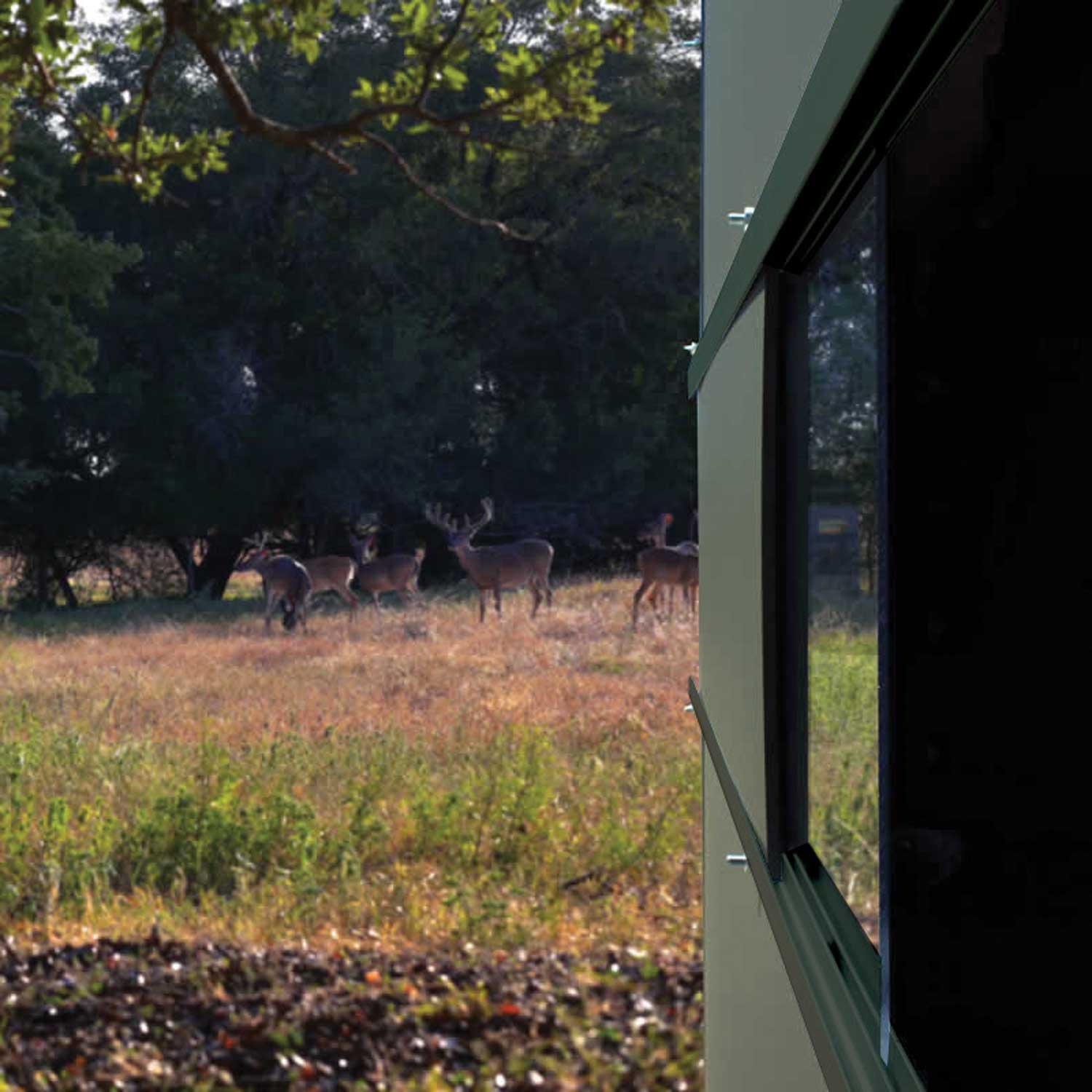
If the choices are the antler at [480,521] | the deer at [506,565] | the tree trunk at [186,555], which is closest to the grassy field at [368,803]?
the deer at [506,565]

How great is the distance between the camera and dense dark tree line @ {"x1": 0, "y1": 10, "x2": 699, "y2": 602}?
20422 mm

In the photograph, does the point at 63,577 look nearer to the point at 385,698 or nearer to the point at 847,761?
the point at 385,698

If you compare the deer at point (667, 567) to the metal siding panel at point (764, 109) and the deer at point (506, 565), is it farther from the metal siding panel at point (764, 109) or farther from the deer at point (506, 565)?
the metal siding panel at point (764, 109)

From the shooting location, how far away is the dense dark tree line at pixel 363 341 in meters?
20.4

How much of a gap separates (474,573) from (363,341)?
626 centimetres

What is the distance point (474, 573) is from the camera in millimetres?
16453

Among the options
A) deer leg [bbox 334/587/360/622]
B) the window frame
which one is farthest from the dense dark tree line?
the window frame

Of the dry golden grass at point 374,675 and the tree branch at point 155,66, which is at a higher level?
the tree branch at point 155,66

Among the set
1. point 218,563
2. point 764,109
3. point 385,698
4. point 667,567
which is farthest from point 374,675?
point 218,563

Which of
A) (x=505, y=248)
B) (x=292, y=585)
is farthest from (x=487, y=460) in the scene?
(x=292, y=585)

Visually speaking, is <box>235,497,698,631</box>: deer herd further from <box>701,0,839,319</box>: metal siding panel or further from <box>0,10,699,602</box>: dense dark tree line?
<box>701,0,839,319</box>: metal siding panel

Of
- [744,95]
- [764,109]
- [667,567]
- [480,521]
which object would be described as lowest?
[667,567]

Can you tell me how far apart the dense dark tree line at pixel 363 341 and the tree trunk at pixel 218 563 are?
89 centimetres

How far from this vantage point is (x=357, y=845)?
6.45 m
